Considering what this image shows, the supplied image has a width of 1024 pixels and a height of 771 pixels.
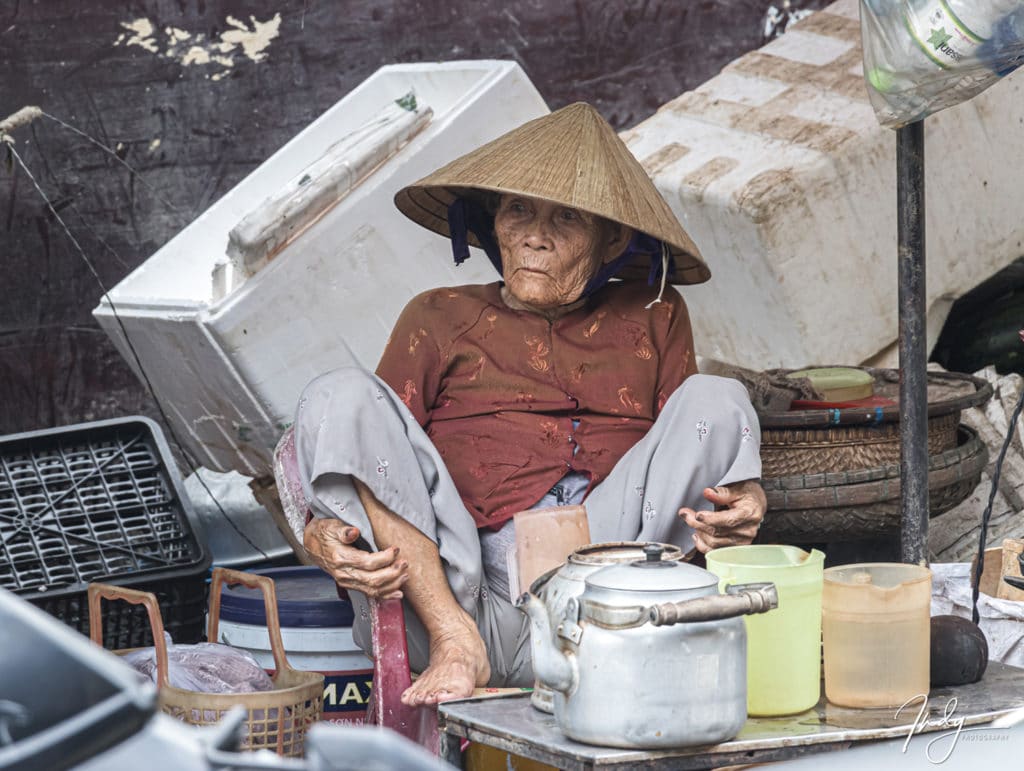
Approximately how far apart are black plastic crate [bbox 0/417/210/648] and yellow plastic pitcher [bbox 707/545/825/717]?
5.13 ft

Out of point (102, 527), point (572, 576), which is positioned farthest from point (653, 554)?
point (102, 527)

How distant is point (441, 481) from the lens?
8.23 ft

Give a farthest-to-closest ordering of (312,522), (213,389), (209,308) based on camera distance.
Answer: (213,389), (209,308), (312,522)

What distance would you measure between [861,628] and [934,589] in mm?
811

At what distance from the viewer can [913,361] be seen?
2.60 meters

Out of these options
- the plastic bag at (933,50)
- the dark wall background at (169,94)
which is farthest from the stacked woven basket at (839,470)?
the dark wall background at (169,94)

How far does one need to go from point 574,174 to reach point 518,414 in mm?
475

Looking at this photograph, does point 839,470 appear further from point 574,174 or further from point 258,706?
point 258,706

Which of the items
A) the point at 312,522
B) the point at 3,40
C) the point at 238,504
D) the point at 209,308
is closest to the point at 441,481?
the point at 312,522

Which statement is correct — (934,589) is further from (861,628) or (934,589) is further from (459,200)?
(459,200)

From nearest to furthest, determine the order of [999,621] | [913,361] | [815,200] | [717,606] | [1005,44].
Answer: [717,606] → [1005,44] → [999,621] → [913,361] → [815,200]

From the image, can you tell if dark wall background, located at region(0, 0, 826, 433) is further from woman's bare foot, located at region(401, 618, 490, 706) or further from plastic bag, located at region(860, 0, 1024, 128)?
woman's bare foot, located at region(401, 618, 490, 706)

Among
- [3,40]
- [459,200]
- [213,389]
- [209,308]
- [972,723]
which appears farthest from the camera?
[3,40]

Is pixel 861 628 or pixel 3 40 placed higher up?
pixel 3 40
